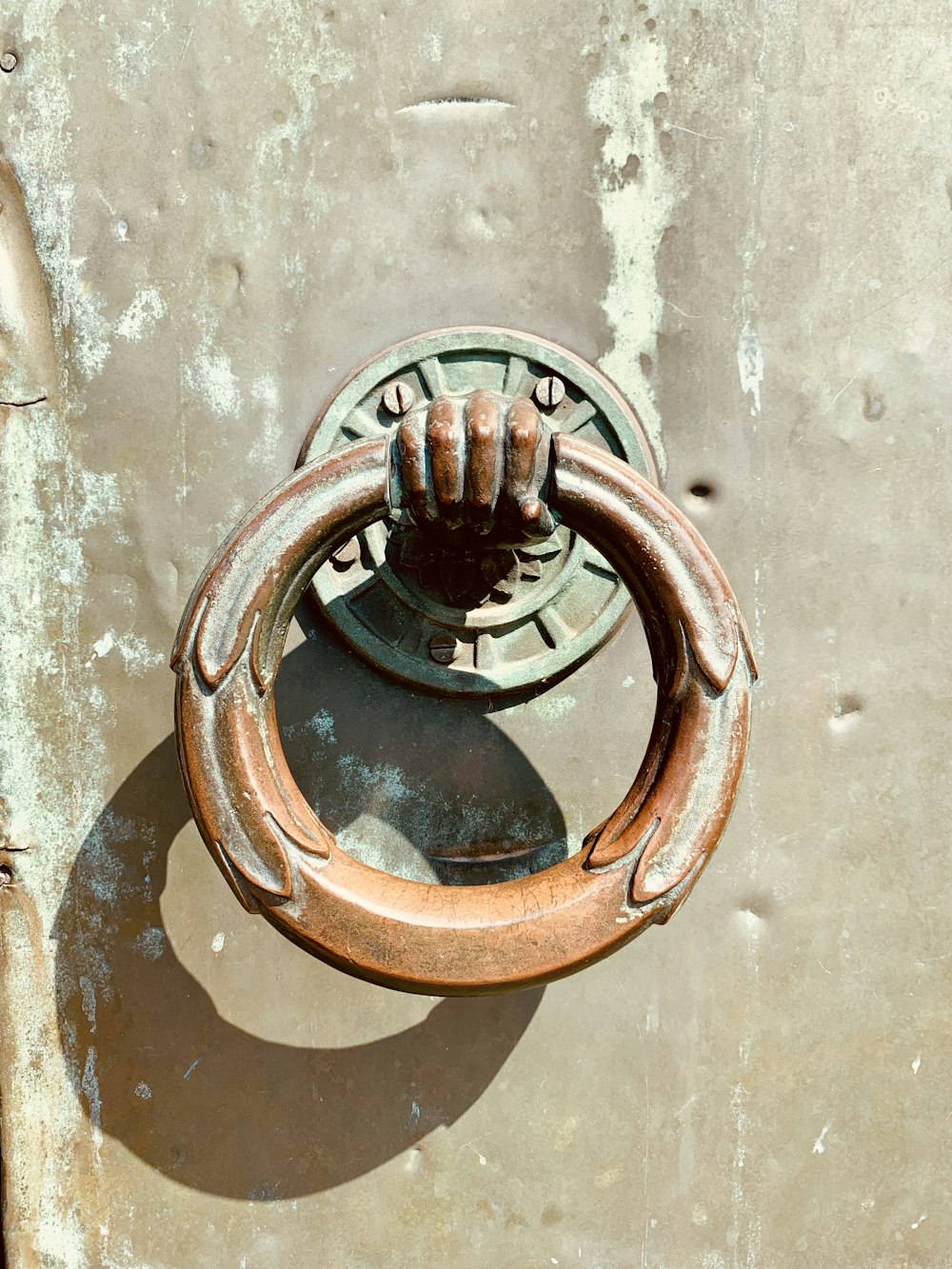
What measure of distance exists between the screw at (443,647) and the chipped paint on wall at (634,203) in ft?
0.72

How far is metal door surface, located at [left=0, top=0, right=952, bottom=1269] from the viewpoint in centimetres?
81

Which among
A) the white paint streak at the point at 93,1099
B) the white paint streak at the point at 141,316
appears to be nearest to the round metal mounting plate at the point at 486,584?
the white paint streak at the point at 141,316

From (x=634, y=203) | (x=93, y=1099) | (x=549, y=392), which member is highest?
(x=634, y=203)

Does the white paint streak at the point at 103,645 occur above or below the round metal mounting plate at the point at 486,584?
below

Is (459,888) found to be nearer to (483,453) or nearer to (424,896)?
(424,896)

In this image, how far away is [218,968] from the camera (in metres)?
0.87

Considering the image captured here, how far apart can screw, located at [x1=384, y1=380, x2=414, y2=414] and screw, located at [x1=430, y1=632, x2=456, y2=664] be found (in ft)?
0.60

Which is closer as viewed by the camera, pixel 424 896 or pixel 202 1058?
pixel 424 896

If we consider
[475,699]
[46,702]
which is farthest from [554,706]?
[46,702]

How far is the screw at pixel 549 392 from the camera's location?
32.2 inches

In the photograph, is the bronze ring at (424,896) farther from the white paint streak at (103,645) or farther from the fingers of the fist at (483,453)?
the white paint streak at (103,645)

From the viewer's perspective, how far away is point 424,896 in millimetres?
647

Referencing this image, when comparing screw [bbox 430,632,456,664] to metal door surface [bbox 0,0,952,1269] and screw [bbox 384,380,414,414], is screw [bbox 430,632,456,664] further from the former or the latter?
screw [bbox 384,380,414,414]

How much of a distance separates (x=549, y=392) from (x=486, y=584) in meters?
0.16
